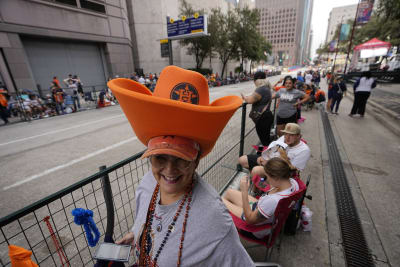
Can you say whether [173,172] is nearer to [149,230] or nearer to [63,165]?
[149,230]

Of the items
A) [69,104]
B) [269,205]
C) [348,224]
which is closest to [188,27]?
[69,104]

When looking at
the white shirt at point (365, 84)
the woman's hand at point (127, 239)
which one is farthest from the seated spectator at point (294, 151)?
the white shirt at point (365, 84)

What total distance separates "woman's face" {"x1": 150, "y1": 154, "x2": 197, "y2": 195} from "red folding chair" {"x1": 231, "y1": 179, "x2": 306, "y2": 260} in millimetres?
1006

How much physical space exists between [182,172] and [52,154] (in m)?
5.91

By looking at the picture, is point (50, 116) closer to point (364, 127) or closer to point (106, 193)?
point (106, 193)

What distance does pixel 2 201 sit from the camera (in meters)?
3.36

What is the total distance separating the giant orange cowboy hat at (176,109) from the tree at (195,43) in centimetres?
3105

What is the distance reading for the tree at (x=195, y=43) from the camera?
28609 mm

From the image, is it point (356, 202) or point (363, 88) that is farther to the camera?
point (363, 88)

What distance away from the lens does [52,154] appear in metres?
5.27

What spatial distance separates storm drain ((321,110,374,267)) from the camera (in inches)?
86.9

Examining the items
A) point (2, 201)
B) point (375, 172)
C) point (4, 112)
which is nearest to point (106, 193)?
point (2, 201)

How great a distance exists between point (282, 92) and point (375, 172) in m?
2.62

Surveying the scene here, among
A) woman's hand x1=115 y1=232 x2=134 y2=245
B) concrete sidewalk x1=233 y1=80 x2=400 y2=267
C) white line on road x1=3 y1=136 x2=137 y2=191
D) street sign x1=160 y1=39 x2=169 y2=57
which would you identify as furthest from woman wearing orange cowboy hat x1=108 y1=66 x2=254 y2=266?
street sign x1=160 y1=39 x2=169 y2=57
